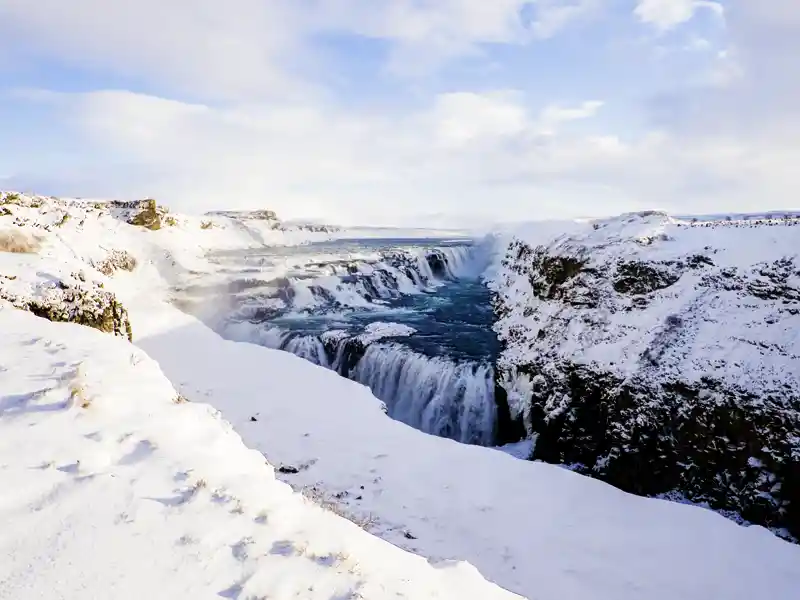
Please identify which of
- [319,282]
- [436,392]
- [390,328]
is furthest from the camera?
[319,282]

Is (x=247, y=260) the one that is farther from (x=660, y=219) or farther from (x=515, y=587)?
(x=515, y=587)

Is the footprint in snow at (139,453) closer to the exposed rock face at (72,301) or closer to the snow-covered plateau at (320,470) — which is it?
the snow-covered plateau at (320,470)

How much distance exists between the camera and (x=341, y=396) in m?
10.5

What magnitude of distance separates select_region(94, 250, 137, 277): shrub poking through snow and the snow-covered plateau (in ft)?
25.3

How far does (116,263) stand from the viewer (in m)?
25.8

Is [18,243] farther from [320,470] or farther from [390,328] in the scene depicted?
[390,328]

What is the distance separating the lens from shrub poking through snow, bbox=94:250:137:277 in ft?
77.2

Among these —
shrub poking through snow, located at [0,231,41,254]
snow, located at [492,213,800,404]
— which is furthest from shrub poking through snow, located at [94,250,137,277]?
snow, located at [492,213,800,404]

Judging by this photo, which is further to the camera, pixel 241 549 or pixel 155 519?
pixel 155 519

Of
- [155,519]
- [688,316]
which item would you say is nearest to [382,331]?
[688,316]

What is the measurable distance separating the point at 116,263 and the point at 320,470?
909 inches

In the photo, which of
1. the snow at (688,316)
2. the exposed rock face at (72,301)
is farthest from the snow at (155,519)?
the snow at (688,316)

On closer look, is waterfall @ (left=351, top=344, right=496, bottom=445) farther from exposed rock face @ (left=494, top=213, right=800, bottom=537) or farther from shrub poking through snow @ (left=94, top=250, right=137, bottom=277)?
shrub poking through snow @ (left=94, top=250, right=137, bottom=277)

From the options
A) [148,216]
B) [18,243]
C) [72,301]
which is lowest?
[72,301]
